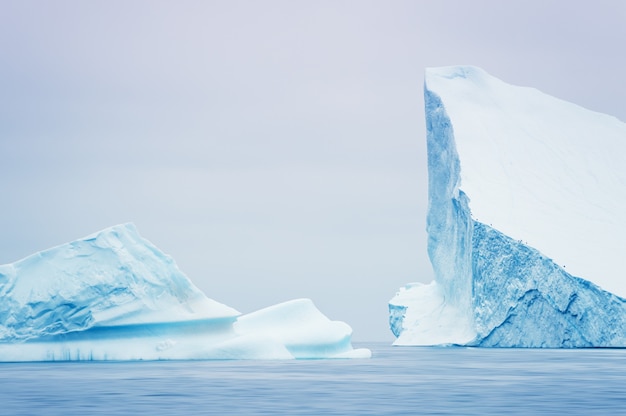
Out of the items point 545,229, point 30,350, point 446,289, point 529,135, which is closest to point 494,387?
point 30,350

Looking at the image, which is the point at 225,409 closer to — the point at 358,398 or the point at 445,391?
the point at 358,398

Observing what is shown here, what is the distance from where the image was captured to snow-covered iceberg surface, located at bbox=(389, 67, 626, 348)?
31828mm

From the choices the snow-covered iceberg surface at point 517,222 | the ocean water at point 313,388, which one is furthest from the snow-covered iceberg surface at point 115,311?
the snow-covered iceberg surface at point 517,222

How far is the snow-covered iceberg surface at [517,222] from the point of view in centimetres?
3183

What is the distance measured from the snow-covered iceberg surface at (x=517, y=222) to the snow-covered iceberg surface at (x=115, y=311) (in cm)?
998

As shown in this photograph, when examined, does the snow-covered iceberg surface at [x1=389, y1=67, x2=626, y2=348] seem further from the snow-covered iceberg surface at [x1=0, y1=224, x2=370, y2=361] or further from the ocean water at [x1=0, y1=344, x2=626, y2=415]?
the snow-covered iceberg surface at [x1=0, y1=224, x2=370, y2=361]

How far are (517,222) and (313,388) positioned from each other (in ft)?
65.7

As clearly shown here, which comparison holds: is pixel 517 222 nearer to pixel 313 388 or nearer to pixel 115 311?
pixel 115 311

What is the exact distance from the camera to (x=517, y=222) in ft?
116

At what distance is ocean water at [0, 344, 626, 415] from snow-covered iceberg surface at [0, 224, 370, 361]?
45cm

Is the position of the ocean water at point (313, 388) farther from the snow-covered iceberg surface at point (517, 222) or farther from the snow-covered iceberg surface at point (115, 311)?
the snow-covered iceberg surface at point (517, 222)

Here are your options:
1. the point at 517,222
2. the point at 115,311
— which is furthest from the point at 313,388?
the point at 517,222

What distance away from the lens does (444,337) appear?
38531 millimetres

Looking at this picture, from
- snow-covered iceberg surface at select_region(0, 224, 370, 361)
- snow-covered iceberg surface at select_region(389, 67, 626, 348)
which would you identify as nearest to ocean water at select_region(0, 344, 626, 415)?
snow-covered iceberg surface at select_region(0, 224, 370, 361)
